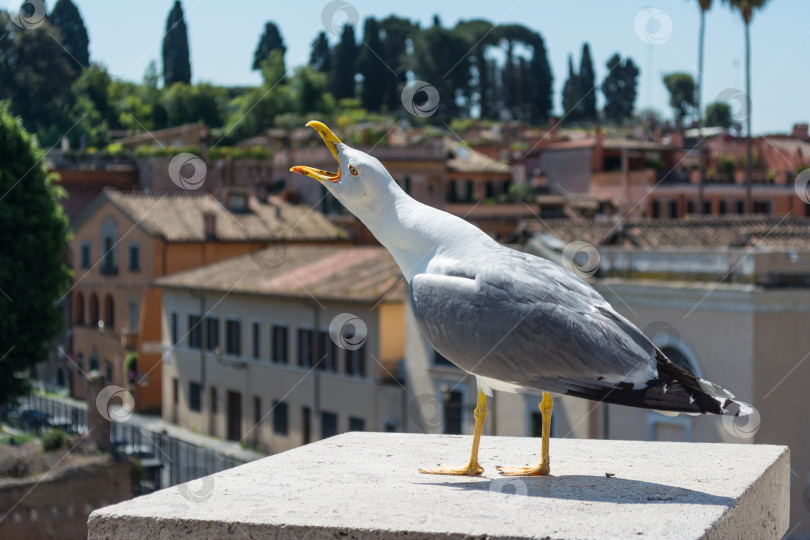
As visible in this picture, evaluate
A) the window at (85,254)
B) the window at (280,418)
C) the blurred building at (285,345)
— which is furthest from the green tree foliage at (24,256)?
the window at (85,254)

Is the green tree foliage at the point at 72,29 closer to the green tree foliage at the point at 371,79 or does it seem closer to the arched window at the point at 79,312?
the arched window at the point at 79,312

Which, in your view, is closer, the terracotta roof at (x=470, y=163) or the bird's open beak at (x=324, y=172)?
the bird's open beak at (x=324, y=172)

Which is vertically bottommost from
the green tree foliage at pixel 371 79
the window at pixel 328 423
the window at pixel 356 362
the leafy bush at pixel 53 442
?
the window at pixel 328 423

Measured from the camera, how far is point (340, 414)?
27281mm

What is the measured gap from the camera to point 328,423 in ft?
90.6

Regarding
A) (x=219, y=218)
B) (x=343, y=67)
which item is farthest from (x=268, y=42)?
(x=219, y=218)

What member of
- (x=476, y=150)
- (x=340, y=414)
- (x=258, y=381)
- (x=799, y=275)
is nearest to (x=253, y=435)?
(x=258, y=381)

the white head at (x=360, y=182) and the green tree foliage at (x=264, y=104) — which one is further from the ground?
the green tree foliage at (x=264, y=104)

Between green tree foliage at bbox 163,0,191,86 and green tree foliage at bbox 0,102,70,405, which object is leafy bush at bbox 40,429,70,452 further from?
green tree foliage at bbox 163,0,191,86

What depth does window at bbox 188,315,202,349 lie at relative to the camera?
33156 millimetres

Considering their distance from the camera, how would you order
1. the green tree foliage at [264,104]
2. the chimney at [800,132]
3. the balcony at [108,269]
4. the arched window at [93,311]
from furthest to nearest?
the green tree foliage at [264,104]
the chimney at [800,132]
the arched window at [93,311]
the balcony at [108,269]

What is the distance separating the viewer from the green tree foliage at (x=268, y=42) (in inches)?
2975

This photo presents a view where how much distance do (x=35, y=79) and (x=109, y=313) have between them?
9.29 metres

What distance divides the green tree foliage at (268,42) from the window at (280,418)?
4969 cm
